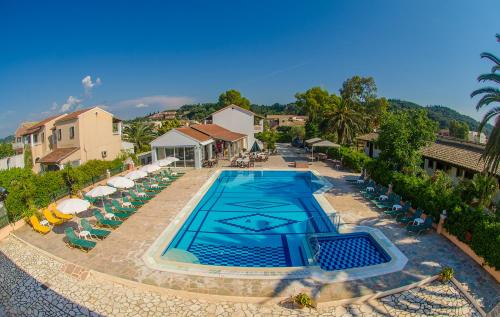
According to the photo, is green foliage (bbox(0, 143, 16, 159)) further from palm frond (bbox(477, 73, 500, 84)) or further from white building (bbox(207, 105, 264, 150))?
palm frond (bbox(477, 73, 500, 84))

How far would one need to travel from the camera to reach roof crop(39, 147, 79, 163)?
83.8 ft

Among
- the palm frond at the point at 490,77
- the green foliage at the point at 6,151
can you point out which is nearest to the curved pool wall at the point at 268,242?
the palm frond at the point at 490,77

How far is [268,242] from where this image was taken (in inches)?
524

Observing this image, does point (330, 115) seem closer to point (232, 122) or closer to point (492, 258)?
point (232, 122)

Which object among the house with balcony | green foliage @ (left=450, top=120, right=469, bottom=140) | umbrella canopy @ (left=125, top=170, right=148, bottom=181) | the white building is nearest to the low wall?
umbrella canopy @ (left=125, top=170, right=148, bottom=181)

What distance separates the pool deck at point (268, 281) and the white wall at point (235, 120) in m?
27.6

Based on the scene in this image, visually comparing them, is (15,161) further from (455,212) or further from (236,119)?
(455,212)

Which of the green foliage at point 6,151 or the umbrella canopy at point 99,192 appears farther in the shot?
the green foliage at point 6,151

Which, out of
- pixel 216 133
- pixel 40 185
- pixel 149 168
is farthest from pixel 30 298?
pixel 216 133

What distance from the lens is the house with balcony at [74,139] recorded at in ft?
88.1

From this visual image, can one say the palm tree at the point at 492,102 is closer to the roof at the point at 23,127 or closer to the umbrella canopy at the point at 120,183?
the umbrella canopy at the point at 120,183

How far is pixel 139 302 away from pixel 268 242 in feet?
21.1

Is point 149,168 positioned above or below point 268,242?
above

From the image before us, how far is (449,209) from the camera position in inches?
491
